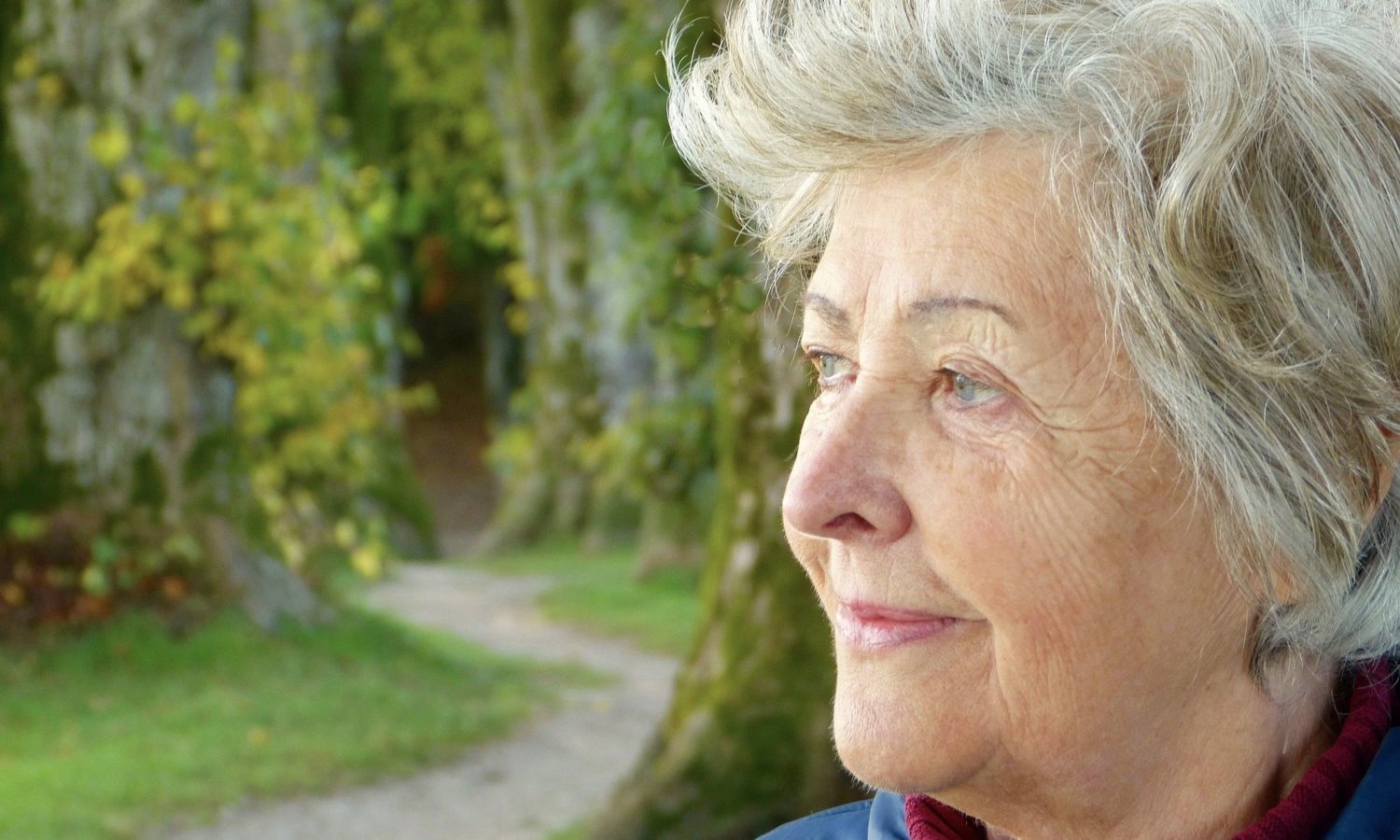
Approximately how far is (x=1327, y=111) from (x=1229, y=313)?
0.22m

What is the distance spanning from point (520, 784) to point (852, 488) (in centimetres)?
531

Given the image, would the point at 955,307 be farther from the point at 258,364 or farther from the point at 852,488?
the point at 258,364

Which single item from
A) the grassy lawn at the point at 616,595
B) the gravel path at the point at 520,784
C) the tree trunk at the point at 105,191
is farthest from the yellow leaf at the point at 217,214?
the grassy lawn at the point at 616,595

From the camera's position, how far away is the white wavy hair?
1.50 metres

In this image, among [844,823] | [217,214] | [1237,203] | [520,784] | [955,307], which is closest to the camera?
[1237,203]

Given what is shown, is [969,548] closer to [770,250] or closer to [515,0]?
[770,250]

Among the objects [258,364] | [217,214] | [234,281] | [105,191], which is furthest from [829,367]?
[105,191]

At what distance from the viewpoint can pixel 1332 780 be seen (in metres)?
1.60

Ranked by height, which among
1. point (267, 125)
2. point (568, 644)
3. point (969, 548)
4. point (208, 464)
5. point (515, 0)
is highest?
point (515, 0)

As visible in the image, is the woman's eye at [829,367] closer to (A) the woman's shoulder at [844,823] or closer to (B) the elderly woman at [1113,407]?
(B) the elderly woman at [1113,407]

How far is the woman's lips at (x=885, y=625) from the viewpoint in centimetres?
161

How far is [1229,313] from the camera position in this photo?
1.50 metres

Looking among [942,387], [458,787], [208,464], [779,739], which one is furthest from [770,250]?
[208,464]

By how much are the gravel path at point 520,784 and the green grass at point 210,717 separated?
15 centimetres
